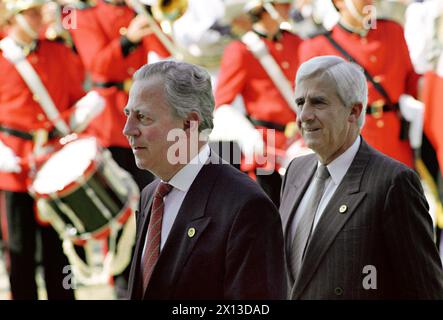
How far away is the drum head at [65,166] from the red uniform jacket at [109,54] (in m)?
0.40

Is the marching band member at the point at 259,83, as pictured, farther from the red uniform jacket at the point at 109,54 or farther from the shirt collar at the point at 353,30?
the red uniform jacket at the point at 109,54

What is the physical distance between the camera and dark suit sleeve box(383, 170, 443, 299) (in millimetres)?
3273

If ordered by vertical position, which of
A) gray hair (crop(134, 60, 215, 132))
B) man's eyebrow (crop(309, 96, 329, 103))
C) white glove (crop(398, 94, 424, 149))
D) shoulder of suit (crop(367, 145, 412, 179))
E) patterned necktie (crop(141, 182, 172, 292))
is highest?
gray hair (crop(134, 60, 215, 132))

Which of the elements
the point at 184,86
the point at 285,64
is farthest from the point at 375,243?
the point at 285,64

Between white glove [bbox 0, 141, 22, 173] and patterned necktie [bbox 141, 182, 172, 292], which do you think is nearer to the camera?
patterned necktie [bbox 141, 182, 172, 292]

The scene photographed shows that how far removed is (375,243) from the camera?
3309 mm

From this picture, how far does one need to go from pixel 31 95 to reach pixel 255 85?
3.98ft

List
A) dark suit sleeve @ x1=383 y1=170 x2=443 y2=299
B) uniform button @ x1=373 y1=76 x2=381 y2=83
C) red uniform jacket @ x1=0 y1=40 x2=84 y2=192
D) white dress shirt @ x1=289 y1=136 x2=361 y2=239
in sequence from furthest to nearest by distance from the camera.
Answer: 1. red uniform jacket @ x1=0 y1=40 x2=84 y2=192
2. uniform button @ x1=373 y1=76 x2=381 y2=83
3. white dress shirt @ x1=289 y1=136 x2=361 y2=239
4. dark suit sleeve @ x1=383 y1=170 x2=443 y2=299

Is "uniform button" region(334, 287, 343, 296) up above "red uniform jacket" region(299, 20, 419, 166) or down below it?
above

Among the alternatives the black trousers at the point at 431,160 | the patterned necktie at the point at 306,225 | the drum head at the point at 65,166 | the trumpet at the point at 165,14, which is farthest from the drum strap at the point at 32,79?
the patterned necktie at the point at 306,225

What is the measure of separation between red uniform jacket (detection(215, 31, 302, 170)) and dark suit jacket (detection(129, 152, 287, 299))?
3.19 m

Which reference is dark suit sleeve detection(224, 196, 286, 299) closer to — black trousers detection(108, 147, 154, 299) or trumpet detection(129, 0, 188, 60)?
black trousers detection(108, 147, 154, 299)

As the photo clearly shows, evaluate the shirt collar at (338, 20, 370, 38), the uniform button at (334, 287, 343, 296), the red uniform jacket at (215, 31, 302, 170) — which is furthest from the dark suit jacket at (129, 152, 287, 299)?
the red uniform jacket at (215, 31, 302, 170)
